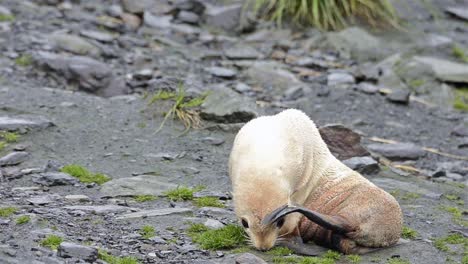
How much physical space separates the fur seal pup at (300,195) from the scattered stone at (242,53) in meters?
6.56

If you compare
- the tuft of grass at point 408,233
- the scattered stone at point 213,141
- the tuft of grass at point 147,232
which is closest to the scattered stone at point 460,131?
the scattered stone at point 213,141

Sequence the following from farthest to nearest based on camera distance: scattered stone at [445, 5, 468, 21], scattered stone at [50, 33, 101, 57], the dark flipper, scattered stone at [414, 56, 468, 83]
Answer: scattered stone at [445, 5, 468, 21], scattered stone at [414, 56, 468, 83], scattered stone at [50, 33, 101, 57], the dark flipper

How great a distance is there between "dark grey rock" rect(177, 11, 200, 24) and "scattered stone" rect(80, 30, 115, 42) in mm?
1652

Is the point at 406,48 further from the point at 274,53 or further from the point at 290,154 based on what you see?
the point at 290,154

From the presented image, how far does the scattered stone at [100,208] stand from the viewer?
695cm

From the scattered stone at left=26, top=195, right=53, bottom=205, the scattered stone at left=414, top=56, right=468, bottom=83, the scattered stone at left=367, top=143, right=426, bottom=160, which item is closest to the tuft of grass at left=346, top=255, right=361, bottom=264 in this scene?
the scattered stone at left=26, top=195, right=53, bottom=205

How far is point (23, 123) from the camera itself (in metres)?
9.19

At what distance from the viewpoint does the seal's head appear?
5.86 m

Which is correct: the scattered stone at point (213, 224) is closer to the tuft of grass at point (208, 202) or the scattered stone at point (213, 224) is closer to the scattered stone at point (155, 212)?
the scattered stone at point (155, 212)

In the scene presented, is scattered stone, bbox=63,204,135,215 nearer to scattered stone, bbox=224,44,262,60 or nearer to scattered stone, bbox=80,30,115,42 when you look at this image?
scattered stone, bbox=80,30,115,42

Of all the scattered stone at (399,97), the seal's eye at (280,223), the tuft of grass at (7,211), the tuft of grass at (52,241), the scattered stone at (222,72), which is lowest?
the scattered stone at (399,97)

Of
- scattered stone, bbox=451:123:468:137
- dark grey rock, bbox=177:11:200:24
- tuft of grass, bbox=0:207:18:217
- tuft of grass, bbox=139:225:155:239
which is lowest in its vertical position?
scattered stone, bbox=451:123:468:137

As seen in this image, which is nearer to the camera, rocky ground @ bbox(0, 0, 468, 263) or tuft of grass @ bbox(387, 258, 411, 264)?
tuft of grass @ bbox(387, 258, 411, 264)

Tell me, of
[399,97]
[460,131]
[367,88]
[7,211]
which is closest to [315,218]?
[7,211]
